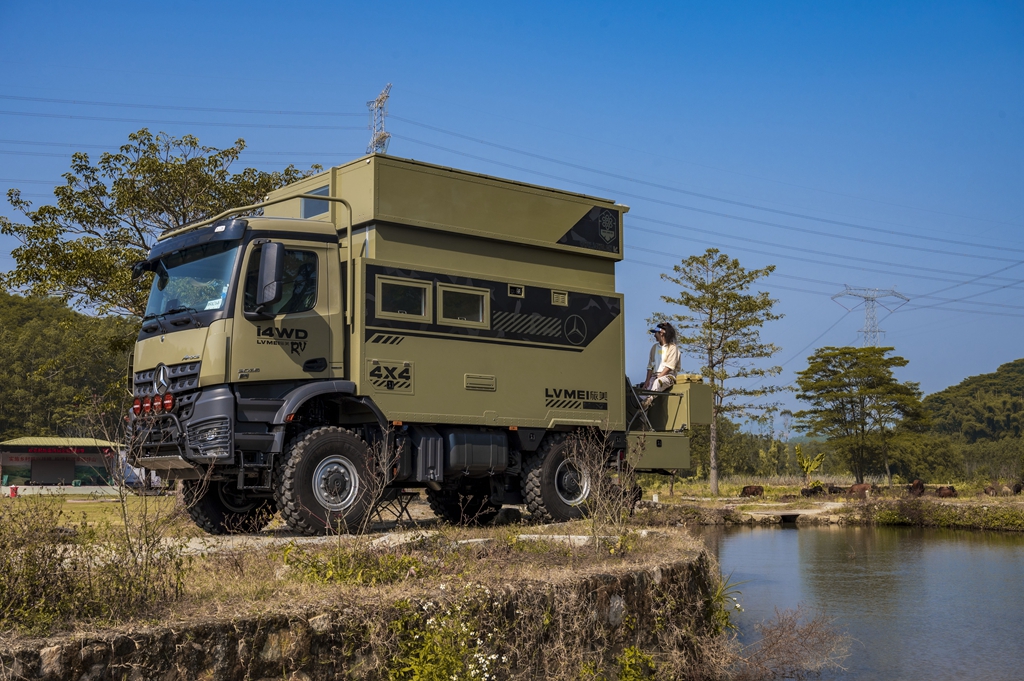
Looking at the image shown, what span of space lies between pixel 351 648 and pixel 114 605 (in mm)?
1462

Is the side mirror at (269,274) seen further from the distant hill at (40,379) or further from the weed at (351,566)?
the distant hill at (40,379)

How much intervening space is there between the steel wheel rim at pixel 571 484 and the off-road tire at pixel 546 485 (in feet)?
0.23

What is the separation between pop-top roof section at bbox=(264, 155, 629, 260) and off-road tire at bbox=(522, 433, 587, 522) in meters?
2.71

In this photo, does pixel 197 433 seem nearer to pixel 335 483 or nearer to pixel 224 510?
pixel 335 483

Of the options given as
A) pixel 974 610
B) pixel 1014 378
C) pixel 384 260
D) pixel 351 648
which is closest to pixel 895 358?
pixel 974 610

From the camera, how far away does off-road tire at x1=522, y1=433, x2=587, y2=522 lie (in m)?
12.9

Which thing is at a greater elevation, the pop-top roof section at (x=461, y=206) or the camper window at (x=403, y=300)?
the pop-top roof section at (x=461, y=206)

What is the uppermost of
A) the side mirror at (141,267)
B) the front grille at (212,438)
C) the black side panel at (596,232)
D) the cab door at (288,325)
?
the black side panel at (596,232)

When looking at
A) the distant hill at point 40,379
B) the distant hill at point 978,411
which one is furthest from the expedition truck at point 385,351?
the distant hill at point 978,411

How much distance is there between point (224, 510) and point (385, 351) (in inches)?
111

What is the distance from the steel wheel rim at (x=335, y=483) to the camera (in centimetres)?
1062

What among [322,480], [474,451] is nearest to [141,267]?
[322,480]

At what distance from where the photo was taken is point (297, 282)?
11117 mm

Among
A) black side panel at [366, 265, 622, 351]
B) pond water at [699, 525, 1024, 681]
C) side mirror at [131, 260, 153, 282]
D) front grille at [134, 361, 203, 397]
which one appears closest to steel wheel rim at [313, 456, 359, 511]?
black side panel at [366, 265, 622, 351]
